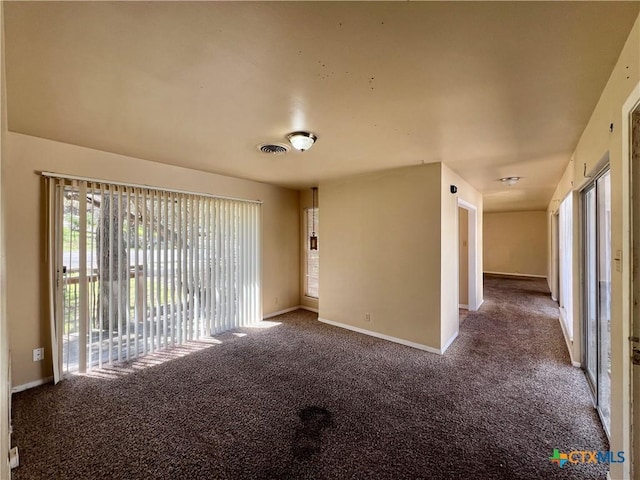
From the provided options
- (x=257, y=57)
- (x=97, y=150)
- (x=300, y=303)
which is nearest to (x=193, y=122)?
(x=257, y=57)

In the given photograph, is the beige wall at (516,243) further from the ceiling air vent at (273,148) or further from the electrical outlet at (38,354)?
the electrical outlet at (38,354)

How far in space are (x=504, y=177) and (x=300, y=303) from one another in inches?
171

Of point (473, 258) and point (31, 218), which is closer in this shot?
point (31, 218)

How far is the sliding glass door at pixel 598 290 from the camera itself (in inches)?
83.9

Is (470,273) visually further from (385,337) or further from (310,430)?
(310,430)

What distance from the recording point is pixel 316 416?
7.36 feet

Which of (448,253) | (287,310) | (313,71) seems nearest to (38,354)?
(287,310)

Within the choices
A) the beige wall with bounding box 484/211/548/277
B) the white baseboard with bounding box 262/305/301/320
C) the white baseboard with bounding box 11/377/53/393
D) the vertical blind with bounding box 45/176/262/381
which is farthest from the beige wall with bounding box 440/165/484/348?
the beige wall with bounding box 484/211/548/277

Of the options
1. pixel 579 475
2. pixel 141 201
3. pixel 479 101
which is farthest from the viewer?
pixel 141 201

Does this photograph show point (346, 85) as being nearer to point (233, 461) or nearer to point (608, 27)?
point (608, 27)

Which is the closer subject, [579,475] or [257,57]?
[257,57]

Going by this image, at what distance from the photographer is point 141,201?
11.2ft

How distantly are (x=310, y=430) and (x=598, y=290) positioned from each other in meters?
2.79

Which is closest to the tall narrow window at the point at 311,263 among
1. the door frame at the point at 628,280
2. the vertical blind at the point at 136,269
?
the vertical blind at the point at 136,269
